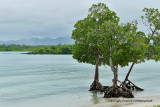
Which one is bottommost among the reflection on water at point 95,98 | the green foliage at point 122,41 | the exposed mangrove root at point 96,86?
the reflection on water at point 95,98

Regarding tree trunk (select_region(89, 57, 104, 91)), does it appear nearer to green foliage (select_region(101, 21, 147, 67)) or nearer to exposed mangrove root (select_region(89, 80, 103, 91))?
exposed mangrove root (select_region(89, 80, 103, 91))

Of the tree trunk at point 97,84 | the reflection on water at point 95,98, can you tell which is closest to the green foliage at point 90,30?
the tree trunk at point 97,84

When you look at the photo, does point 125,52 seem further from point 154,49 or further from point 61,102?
point 61,102

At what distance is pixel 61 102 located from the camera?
32625 mm

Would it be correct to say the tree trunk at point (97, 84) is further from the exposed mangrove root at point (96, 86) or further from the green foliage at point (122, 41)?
the green foliage at point (122, 41)

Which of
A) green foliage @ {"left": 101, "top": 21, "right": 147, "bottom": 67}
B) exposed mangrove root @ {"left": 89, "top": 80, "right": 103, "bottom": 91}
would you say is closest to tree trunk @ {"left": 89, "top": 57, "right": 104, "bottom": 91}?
exposed mangrove root @ {"left": 89, "top": 80, "right": 103, "bottom": 91}

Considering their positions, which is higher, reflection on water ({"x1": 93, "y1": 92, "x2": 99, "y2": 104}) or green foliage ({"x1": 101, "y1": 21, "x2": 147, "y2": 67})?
green foliage ({"x1": 101, "y1": 21, "x2": 147, "y2": 67})

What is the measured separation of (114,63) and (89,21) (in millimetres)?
7851

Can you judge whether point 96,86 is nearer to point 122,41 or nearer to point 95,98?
point 95,98

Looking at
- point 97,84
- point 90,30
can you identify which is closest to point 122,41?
point 90,30

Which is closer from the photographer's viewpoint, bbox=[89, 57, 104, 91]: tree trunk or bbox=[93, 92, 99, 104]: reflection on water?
bbox=[93, 92, 99, 104]: reflection on water

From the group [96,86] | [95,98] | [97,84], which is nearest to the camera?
[95,98]

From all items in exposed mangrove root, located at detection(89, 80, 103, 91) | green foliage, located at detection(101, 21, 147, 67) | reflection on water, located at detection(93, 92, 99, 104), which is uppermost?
green foliage, located at detection(101, 21, 147, 67)

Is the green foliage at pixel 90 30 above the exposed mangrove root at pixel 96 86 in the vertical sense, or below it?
above
